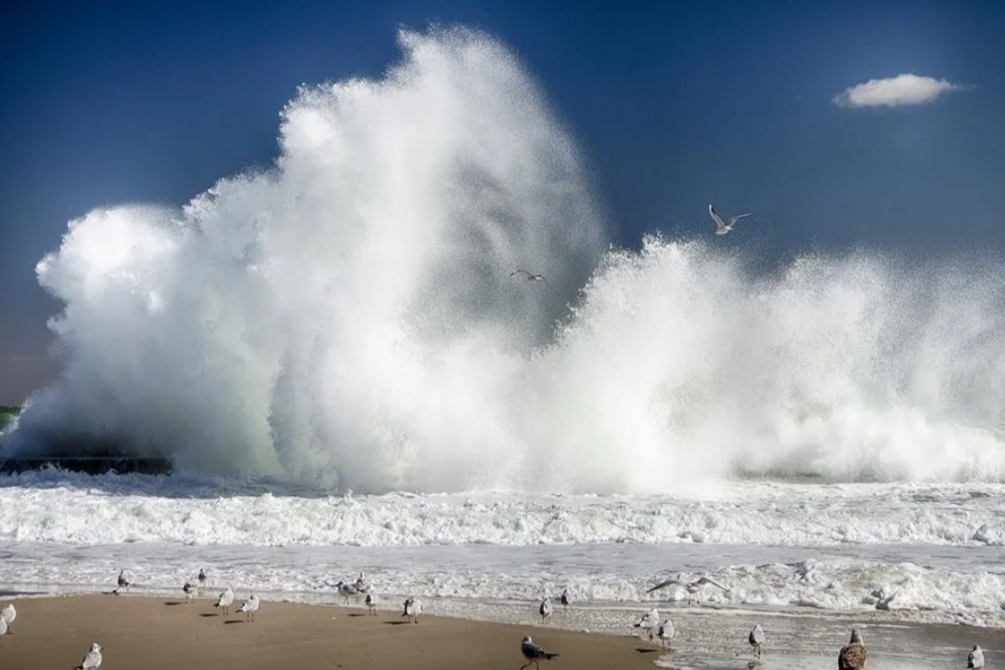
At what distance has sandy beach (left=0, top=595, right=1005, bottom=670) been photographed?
8.34m

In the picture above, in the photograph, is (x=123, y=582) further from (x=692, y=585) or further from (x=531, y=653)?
(x=692, y=585)

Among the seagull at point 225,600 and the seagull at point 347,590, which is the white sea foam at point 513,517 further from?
the seagull at point 225,600

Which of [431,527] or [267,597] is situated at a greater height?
[431,527]

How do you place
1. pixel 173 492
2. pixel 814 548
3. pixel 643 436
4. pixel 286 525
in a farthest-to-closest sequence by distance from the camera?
pixel 643 436
pixel 173 492
pixel 286 525
pixel 814 548

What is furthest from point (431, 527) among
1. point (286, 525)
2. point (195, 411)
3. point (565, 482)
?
point (195, 411)

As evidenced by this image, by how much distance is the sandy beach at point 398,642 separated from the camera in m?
8.34

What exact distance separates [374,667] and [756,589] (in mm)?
4432

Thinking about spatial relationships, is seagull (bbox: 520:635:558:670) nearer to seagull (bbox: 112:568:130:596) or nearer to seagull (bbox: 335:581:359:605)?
seagull (bbox: 335:581:359:605)

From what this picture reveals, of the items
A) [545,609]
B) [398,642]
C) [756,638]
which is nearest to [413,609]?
[398,642]

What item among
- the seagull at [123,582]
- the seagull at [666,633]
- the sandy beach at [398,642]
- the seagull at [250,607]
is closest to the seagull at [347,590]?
the sandy beach at [398,642]

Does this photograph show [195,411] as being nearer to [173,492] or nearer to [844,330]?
[173,492]

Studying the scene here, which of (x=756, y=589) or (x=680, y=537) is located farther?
(x=680, y=537)

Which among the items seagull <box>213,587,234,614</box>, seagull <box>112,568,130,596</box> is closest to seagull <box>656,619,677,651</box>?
seagull <box>213,587,234,614</box>

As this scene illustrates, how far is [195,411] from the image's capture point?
25.1 metres
